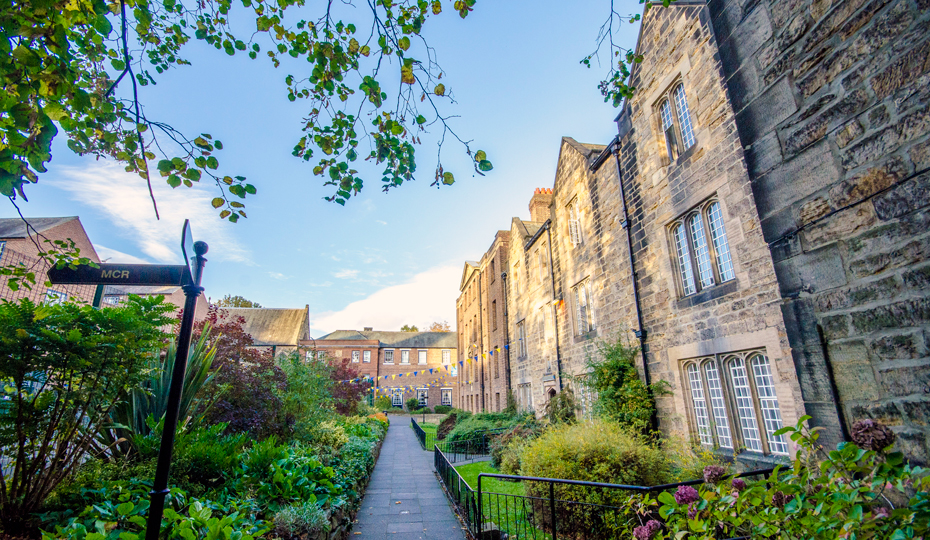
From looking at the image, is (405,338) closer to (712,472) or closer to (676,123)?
(676,123)

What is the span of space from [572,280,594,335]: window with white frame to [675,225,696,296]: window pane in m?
3.84

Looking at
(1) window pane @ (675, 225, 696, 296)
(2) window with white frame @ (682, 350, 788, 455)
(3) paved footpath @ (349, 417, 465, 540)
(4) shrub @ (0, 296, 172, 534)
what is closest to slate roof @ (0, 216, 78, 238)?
(3) paved footpath @ (349, 417, 465, 540)

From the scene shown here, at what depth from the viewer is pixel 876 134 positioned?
2.05 meters

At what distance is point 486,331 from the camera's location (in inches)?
977

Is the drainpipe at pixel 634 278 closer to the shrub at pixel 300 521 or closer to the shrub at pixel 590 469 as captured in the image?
the shrub at pixel 590 469

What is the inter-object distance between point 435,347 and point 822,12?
160 ft

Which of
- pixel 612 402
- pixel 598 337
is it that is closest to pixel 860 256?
pixel 612 402

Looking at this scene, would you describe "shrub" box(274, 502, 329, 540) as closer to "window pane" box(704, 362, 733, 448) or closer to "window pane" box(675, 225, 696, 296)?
"window pane" box(704, 362, 733, 448)

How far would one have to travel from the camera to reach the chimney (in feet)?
68.7

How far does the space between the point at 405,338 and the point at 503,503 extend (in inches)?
1701

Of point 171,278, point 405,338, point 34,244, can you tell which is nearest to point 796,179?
point 171,278

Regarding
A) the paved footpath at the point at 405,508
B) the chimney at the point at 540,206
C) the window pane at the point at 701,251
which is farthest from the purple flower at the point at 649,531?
the chimney at the point at 540,206

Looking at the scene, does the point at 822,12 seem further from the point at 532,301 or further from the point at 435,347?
the point at 435,347

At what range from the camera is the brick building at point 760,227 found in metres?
1.95
